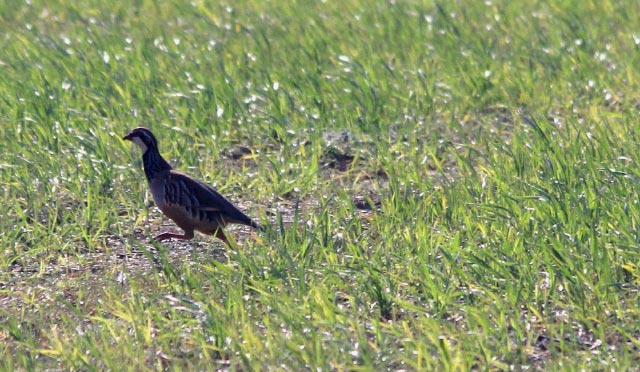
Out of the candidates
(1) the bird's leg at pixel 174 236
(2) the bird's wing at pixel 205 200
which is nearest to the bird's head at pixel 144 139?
(2) the bird's wing at pixel 205 200

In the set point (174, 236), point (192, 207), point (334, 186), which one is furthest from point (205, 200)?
point (334, 186)

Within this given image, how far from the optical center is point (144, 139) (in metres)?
6.59

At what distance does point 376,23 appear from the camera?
10.4m

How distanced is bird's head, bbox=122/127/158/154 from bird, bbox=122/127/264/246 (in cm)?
28

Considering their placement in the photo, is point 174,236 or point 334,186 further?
point 334,186

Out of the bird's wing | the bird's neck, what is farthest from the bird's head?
the bird's wing

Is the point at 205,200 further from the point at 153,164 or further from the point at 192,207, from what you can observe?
the point at 153,164

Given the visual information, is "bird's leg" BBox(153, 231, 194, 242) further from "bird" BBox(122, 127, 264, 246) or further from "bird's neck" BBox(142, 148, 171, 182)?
"bird's neck" BBox(142, 148, 171, 182)

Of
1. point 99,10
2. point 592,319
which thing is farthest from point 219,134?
point 99,10

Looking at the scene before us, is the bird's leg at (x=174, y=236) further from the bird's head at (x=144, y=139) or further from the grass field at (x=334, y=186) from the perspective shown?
the bird's head at (x=144, y=139)

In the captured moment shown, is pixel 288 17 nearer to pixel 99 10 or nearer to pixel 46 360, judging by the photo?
pixel 99 10

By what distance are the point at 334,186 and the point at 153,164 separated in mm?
969

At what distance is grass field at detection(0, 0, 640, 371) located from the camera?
465 centimetres

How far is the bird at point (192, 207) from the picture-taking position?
602 cm
